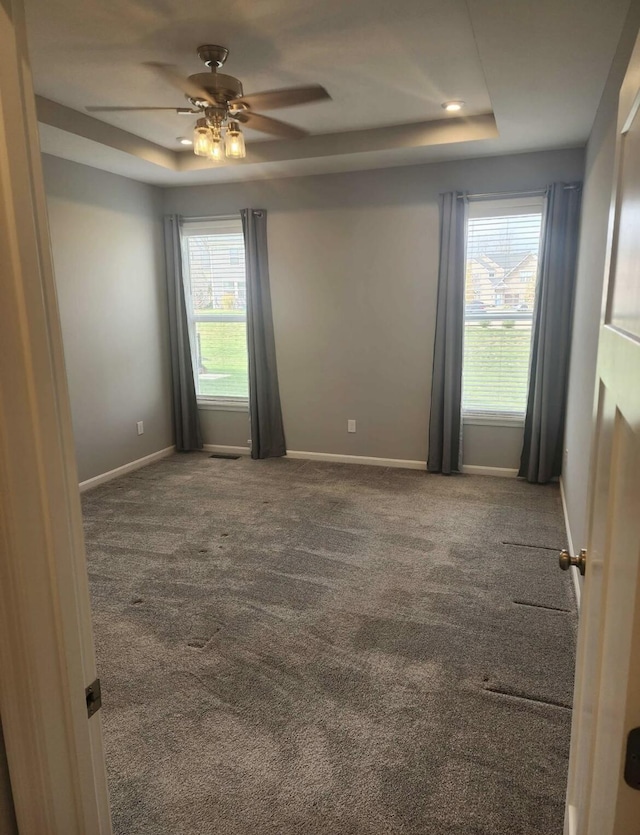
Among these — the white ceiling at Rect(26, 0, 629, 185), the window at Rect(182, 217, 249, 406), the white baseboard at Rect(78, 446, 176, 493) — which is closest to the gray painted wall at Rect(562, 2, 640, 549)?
the white ceiling at Rect(26, 0, 629, 185)

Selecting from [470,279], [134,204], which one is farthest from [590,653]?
[134,204]

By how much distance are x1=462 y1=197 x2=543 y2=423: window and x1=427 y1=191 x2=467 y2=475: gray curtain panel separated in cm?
12

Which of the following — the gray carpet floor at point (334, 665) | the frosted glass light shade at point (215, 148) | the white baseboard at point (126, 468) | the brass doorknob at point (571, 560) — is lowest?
the gray carpet floor at point (334, 665)

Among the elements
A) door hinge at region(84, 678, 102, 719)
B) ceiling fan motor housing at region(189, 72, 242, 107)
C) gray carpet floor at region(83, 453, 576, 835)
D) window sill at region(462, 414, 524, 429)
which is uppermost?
ceiling fan motor housing at region(189, 72, 242, 107)

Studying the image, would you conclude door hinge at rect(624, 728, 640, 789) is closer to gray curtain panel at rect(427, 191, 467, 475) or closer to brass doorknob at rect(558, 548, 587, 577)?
brass doorknob at rect(558, 548, 587, 577)

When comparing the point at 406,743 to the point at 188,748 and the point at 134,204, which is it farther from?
the point at 134,204

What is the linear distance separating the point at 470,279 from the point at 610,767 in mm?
4208

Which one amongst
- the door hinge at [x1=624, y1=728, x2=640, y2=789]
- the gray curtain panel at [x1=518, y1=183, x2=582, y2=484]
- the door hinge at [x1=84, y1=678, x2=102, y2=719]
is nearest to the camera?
the door hinge at [x1=624, y1=728, x2=640, y2=789]

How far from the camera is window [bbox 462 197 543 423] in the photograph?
14.0 ft

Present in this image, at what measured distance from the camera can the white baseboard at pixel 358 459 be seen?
489cm

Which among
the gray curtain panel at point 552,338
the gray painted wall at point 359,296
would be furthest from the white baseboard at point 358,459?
the gray curtain panel at point 552,338

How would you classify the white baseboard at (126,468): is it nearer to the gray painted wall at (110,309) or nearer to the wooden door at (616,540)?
the gray painted wall at (110,309)

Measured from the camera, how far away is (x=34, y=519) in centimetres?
78

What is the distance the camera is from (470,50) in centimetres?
268
